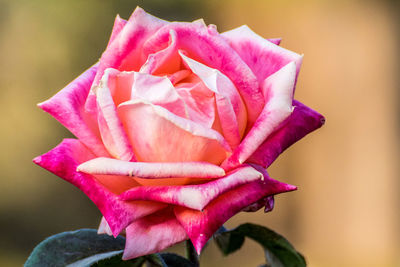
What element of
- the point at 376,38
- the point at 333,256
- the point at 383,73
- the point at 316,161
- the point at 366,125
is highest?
the point at 376,38

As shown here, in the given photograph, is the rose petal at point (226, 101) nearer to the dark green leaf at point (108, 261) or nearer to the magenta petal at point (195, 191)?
the magenta petal at point (195, 191)

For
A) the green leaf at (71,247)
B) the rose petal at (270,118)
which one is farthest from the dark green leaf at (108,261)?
the rose petal at (270,118)

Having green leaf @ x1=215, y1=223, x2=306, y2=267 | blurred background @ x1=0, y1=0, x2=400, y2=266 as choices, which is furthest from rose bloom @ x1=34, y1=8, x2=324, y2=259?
blurred background @ x1=0, y1=0, x2=400, y2=266

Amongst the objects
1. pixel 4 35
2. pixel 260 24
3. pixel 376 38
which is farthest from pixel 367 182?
pixel 4 35

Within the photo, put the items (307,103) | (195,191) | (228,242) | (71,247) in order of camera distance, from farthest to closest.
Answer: (307,103) → (228,242) → (71,247) → (195,191)

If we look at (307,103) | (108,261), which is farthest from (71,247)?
(307,103)

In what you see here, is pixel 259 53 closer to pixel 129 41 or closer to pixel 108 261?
pixel 129 41

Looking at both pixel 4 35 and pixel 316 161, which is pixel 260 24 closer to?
pixel 316 161
